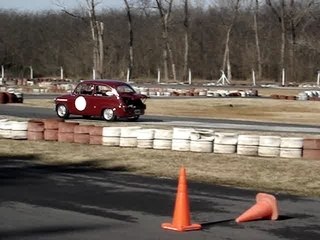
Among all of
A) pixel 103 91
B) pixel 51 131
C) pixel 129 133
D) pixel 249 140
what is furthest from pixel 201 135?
pixel 103 91

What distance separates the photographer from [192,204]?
36.1 feet

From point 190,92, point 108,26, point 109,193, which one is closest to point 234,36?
point 108,26

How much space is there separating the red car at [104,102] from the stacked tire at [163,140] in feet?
28.4

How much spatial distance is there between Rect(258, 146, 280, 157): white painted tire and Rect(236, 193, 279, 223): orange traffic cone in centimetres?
772

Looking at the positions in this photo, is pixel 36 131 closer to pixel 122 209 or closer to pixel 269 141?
pixel 269 141

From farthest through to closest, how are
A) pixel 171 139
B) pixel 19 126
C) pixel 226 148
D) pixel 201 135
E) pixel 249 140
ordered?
pixel 19 126
pixel 171 139
pixel 201 135
pixel 226 148
pixel 249 140

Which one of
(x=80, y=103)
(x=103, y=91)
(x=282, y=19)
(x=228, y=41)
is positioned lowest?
(x=80, y=103)

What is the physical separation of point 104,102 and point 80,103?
3.70 feet

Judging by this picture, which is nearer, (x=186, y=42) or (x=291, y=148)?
(x=291, y=148)

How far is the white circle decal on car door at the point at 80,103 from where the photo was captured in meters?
28.4

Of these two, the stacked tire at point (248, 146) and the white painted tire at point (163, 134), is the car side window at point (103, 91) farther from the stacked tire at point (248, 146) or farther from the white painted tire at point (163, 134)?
the stacked tire at point (248, 146)

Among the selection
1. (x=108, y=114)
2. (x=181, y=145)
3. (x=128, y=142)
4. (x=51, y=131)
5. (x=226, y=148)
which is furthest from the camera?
(x=108, y=114)

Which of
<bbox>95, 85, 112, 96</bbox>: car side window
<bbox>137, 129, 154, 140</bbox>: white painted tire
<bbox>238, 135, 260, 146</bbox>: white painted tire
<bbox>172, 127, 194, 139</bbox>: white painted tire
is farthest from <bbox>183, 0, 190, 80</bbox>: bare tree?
<bbox>238, 135, 260, 146</bbox>: white painted tire

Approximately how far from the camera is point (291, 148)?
56.5 ft
